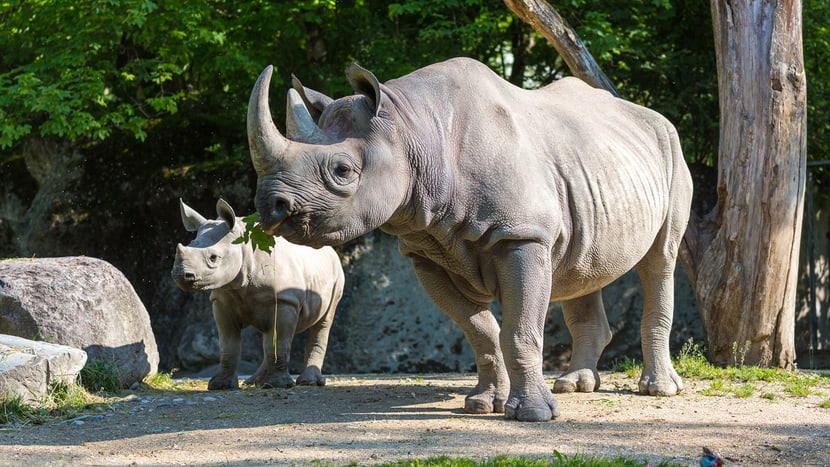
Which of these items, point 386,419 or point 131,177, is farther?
point 131,177

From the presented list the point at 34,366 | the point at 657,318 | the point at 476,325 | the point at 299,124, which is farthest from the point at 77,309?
the point at 657,318

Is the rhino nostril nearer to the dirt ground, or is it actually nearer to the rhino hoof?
the dirt ground

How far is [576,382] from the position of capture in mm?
7750

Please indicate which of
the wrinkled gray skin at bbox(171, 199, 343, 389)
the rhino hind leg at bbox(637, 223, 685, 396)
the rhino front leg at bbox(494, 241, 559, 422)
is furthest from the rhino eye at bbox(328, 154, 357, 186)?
the rhino hind leg at bbox(637, 223, 685, 396)

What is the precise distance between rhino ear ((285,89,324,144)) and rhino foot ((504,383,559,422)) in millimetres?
1947

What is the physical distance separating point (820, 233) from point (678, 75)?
322 cm

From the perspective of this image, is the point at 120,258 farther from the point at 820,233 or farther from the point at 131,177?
the point at 820,233

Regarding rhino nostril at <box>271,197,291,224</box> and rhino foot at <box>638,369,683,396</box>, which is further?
rhino foot at <box>638,369,683,396</box>

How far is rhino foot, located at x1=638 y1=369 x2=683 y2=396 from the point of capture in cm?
750

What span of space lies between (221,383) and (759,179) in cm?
533

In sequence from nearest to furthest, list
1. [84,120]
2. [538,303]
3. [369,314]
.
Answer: [538,303], [84,120], [369,314]

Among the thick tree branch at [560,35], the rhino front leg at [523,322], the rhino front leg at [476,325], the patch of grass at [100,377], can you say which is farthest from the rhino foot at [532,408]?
the thick tree branch at [560,35]

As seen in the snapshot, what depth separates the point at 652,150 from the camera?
758 cm

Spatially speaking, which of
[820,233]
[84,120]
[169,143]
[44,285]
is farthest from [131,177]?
[820,233]
